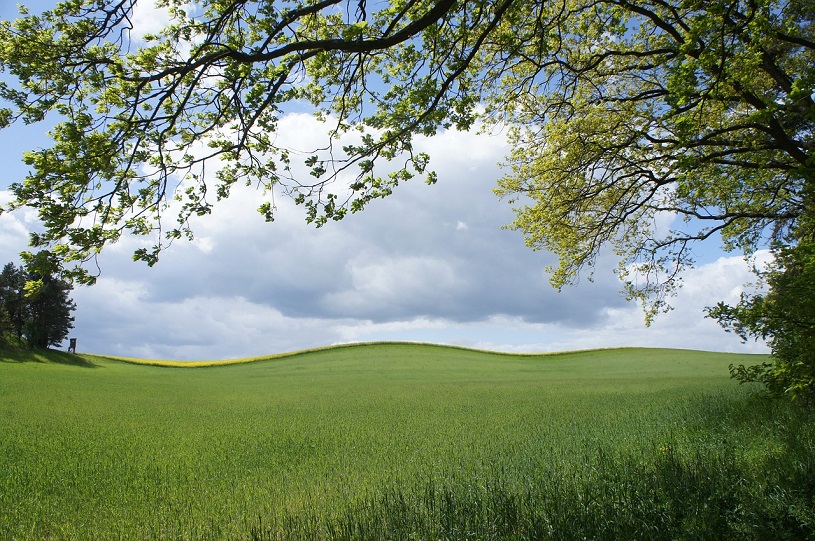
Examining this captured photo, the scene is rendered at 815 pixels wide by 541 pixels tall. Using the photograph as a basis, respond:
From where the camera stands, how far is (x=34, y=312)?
180 ft

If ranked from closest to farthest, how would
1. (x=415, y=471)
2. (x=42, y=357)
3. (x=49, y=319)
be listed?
1. (x=415, y=471)
2. (x=42, y=357)
3. (x=49, y=319)

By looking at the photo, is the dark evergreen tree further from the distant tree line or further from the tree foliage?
the tree foliage

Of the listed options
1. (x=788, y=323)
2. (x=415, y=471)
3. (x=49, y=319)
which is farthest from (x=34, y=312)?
(x=788, y=323)

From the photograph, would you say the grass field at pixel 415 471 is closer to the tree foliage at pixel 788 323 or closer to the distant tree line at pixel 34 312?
the tree foliage at pixel 788 323

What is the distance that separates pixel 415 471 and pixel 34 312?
211 ft

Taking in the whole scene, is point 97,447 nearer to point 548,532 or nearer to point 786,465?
point 548,532

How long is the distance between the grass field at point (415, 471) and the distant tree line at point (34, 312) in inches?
1702

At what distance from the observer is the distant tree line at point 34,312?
176 ft

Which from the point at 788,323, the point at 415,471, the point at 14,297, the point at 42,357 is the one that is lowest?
the point at 42,357

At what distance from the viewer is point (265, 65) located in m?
9.08

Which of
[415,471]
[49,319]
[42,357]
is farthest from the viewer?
[49,319]

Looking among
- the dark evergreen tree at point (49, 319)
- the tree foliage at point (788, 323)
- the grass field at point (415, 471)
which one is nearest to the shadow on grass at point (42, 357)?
the dark evergreen tree at point (49, 319)

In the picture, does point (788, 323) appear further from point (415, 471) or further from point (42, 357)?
point (42, 357)

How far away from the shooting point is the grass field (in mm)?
5523
